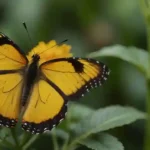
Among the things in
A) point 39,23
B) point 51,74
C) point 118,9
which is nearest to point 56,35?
point 39,23

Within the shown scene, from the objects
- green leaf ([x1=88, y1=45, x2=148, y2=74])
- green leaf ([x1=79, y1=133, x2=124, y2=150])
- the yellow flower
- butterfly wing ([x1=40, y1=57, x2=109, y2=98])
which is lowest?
green leaf ([x1=79, y1=133, x2=124, y2=150])

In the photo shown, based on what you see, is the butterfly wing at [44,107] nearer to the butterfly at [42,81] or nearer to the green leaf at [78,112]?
the butterfly at [42,81]

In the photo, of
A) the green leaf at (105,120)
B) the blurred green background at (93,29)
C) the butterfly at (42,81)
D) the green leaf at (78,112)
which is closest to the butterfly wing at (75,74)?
the butterfly at (42,81)

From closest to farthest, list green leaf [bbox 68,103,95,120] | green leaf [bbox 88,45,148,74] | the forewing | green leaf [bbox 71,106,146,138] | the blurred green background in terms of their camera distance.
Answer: the forewing → green leaf [bbox 71,106,146,138] → green leaf [bbox 88,45,148,74] → green leaf [bbox 68,103,95,120] → the blurred green background

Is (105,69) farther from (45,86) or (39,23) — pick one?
(39,23)

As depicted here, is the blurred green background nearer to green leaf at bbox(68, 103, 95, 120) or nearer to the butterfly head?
green leaf at bbox(68, 103, 95, 120)

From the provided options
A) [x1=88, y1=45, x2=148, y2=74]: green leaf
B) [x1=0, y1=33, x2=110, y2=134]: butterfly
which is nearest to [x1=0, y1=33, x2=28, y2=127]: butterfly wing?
[x1=0, y1=33, x2=110, y2=134]: butterfly

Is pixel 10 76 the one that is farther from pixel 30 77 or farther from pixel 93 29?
pixel 93 29

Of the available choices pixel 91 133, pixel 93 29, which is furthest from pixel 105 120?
pixel 93 29
